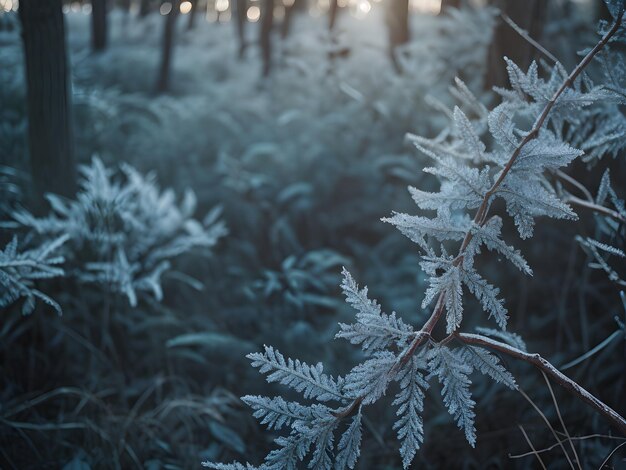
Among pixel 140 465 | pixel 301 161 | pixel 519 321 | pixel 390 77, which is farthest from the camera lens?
pixel 390 77

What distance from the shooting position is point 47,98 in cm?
299

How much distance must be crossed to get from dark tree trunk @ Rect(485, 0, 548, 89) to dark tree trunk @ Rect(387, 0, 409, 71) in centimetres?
296

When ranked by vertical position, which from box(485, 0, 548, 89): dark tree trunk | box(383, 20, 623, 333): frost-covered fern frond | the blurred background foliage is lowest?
the blurred background foliage

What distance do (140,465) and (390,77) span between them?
423cm

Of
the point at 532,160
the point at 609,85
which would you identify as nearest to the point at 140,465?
the point at 532,160

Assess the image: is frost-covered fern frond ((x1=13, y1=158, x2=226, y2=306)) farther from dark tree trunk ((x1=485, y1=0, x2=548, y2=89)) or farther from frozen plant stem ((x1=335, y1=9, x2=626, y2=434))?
dark tree trunk ((x1=485, y1=0, x2=548, y2=89))

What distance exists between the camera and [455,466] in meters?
2.45

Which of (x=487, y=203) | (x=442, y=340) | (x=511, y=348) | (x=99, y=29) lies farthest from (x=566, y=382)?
(x=99, y=29)

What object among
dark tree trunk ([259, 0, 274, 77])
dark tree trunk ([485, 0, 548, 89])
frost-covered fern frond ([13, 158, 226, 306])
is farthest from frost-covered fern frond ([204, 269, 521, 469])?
dark tree trunk ([259, 0, 274, 77])

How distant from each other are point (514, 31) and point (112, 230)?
277 cm

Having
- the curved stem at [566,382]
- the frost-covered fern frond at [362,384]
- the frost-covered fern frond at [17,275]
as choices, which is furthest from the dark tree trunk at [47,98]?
the curved stem at [566,382]

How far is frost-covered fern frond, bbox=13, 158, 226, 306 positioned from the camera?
274cm

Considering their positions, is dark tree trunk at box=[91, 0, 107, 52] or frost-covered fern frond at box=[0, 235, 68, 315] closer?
frost-covered fern frond at box=[0, 235, 68, 315]

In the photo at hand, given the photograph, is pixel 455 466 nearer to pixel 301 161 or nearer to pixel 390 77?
pixel 301 161
